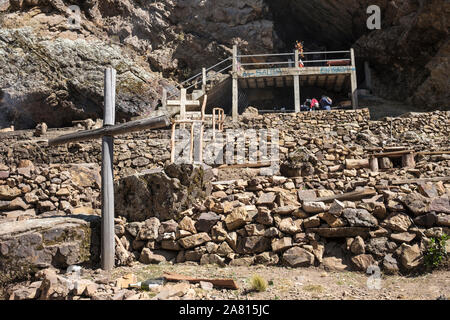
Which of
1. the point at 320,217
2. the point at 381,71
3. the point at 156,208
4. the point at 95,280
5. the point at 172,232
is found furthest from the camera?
the point at 381,71

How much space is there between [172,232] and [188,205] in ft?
2.07

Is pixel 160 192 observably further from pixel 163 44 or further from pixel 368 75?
pixel 368 75

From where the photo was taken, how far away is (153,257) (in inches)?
225

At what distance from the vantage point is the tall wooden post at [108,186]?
212 inches

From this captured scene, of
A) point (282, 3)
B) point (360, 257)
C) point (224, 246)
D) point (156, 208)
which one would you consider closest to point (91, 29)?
point (282, 3)

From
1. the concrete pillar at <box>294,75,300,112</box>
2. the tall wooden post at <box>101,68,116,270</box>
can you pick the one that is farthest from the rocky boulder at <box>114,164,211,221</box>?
the concrete pillar at <box>294,75,300,112</box>

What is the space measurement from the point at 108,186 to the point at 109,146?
2.23 ft

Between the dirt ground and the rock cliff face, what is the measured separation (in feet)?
46.6

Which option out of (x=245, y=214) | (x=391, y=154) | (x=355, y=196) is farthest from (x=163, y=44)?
(x=355, y=196)

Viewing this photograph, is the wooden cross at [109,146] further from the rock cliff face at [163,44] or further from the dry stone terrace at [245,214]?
the rock cliff face at [163,44]

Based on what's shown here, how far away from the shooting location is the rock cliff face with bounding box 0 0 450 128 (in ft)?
55.4

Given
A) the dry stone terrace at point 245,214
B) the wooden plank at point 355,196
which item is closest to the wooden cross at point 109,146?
the dry stone terrace at point 245,214

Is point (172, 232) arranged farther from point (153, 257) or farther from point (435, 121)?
point (435, 121)

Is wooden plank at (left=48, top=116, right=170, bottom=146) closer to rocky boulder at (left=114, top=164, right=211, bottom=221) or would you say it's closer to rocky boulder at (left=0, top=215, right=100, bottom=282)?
rocky boulder at (left=114, top=164, right=211, bottom=221)
